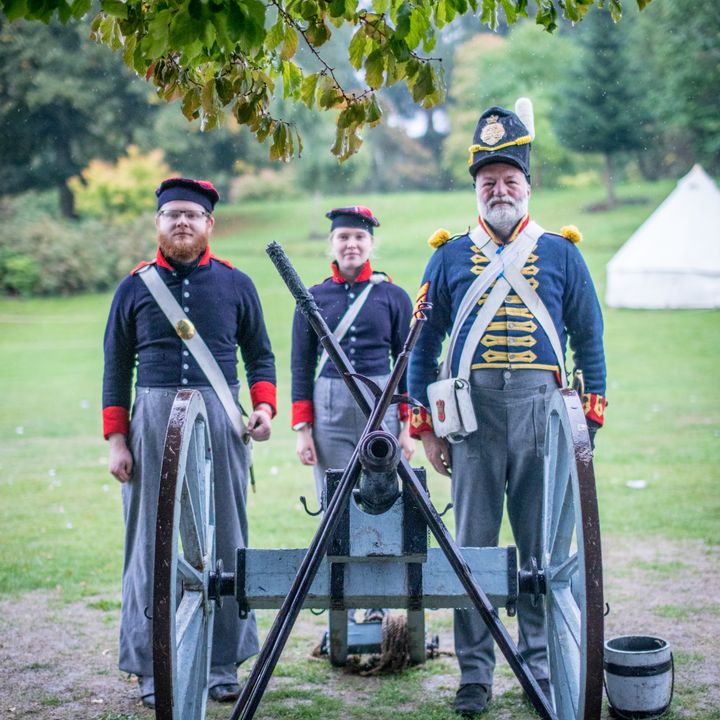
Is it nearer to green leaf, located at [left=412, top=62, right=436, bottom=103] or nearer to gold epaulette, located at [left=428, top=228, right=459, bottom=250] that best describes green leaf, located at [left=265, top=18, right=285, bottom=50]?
green leaf, located at [left=412, top=62, right=436, bottom=103]

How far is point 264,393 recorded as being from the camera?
4695 millimetres

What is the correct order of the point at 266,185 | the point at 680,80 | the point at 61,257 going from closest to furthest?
the point at 680,80 < the point at 61,257 < the point at 266,185

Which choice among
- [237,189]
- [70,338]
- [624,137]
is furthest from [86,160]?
[624,137]

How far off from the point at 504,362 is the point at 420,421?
1.32 ft

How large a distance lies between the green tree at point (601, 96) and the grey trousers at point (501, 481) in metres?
31.3

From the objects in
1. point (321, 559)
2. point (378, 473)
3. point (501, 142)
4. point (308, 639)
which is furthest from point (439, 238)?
point (308, 639)

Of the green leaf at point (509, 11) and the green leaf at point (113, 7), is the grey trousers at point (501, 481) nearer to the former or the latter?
the green leaf at point (509, 11)

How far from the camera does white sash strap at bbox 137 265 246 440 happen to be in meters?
4.39

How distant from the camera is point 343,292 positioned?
5074mm

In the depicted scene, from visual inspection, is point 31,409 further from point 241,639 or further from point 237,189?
point 237,189

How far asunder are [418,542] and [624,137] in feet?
112

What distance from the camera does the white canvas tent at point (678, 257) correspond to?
76.9 feet

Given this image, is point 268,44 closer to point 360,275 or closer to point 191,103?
point 191,103

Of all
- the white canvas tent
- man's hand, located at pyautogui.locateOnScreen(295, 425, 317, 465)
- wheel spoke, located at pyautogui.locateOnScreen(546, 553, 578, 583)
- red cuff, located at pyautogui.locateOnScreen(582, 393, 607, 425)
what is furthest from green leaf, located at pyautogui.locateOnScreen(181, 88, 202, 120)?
the white canvas tent
